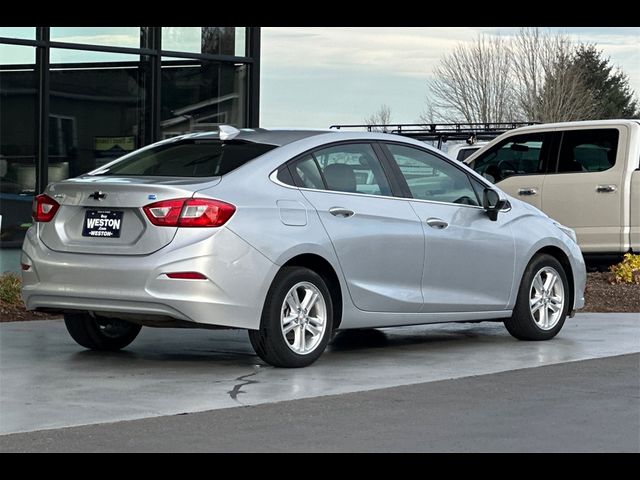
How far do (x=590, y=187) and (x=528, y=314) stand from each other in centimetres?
511

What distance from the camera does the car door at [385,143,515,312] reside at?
10.4m

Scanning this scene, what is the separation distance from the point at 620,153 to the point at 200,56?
5426mm

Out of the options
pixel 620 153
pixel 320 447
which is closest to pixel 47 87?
pixel 620 153

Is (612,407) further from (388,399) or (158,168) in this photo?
(158,168)

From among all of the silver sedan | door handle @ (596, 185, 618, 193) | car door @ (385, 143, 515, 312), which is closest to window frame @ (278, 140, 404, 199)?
the silver sedan

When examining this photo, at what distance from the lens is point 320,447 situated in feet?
21.8

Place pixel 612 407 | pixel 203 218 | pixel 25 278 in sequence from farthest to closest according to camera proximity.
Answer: pixel 25 278
pixel 203 218
pixel 612 407

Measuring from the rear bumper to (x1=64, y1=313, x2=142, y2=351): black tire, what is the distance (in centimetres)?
97

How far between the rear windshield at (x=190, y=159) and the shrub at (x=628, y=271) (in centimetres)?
674

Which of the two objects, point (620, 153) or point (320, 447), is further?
point (620, 153)

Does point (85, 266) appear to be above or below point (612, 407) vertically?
above

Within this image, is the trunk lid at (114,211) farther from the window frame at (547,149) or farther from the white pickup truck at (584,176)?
the window frame at (547,149)

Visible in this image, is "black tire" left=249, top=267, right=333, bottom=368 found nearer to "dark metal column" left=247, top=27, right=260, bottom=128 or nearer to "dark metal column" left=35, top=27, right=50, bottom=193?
"dark metal column" left=35, top=27, right=50, bottom=193

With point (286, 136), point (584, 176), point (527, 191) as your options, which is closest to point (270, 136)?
point (286, 136)
